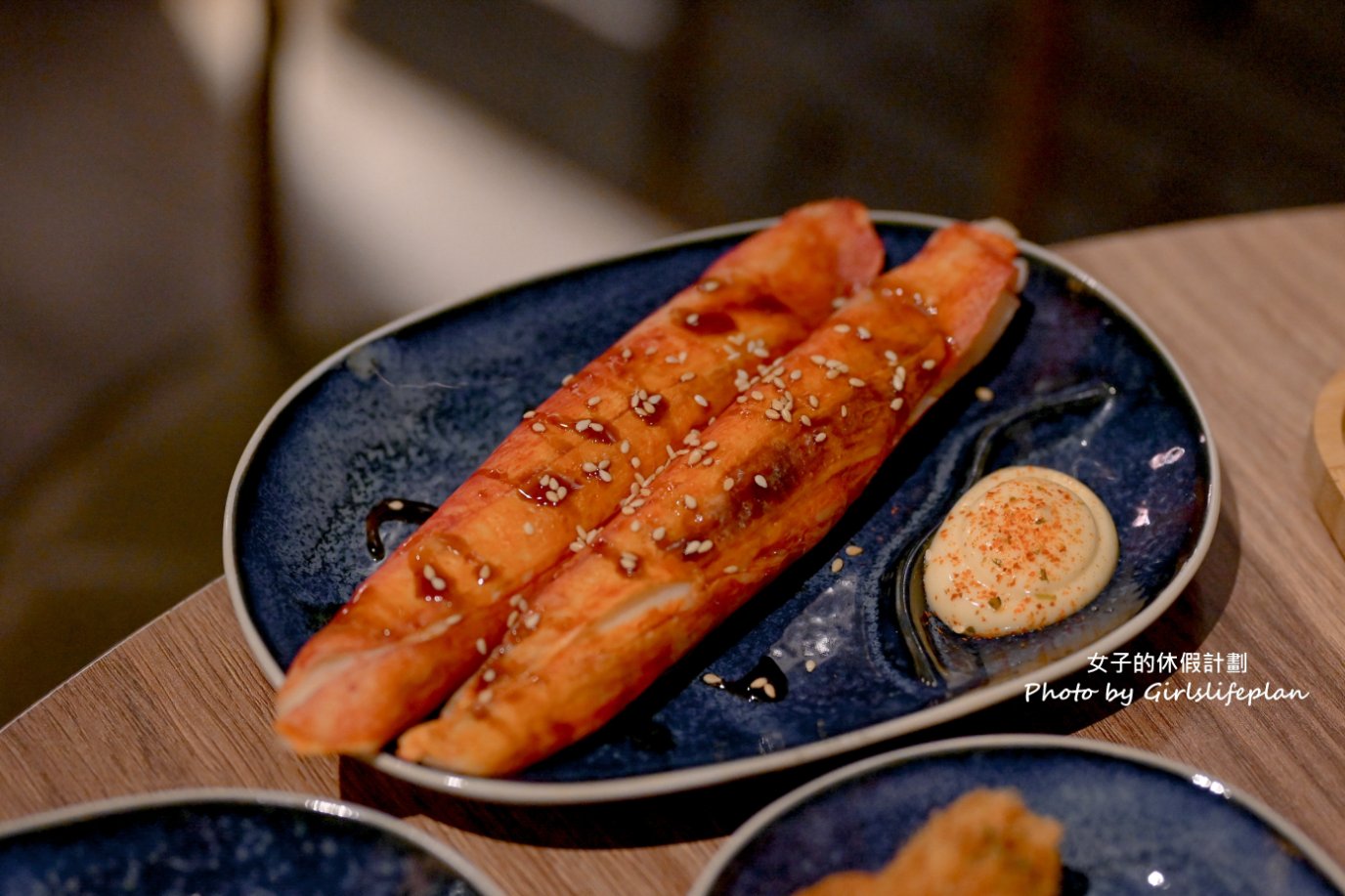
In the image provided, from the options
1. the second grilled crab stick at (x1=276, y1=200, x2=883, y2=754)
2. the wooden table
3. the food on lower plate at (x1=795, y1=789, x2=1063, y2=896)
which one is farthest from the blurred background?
the food on lower plate at (x1=795, y1=789, x2=1063, y2=896)

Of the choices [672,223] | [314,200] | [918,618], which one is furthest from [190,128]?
[918,618]

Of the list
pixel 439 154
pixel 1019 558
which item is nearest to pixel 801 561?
pixel 1019 558

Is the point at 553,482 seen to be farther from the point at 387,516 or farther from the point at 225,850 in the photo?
the point at 225,850

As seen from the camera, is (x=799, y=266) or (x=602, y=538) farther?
(x=799, y=266)

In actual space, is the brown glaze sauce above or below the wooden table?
above

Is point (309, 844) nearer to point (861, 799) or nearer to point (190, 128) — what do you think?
point (861, 799)

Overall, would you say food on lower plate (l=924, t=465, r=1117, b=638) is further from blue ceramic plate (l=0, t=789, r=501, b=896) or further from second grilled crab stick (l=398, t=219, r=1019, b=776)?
blue ceramic plate (l=0, t=789, r=501, b=896)
